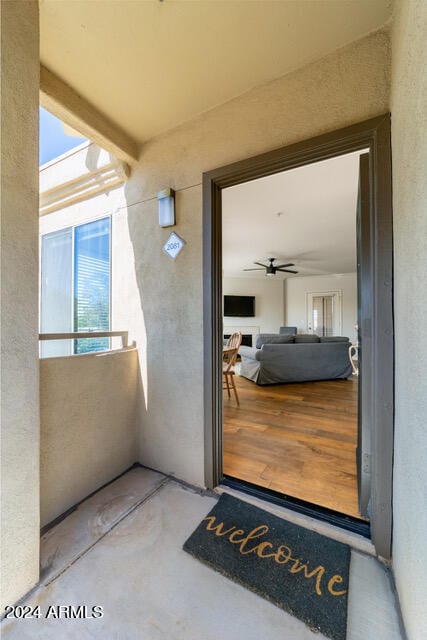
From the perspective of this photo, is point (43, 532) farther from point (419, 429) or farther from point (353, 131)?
point (353, 131)

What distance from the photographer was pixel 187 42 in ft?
4.11

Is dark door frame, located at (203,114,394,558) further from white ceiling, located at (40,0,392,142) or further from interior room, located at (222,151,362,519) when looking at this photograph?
white ceiling, located at (40,0,392,142)

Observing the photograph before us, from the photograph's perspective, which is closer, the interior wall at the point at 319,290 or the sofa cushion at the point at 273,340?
the sofa cushion at the point at 273,340

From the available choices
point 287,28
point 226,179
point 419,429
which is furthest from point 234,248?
point 419,429

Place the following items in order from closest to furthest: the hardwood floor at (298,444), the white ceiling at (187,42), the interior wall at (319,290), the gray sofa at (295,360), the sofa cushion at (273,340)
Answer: the white ceiling at (187,42), the hardwood floor at (298,444), the gray sofa at (295,360), the sofa cushion at (273,340), the interior wall at (319,290)

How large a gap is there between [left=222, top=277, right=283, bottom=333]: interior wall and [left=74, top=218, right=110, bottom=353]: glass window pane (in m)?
5.95

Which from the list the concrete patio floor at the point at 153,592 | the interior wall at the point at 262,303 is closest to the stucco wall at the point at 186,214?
the concrete patio floor at the point at 153,592

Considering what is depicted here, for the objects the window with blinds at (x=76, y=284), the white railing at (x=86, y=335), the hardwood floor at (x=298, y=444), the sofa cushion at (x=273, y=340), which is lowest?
the hardwood floor at (x=298, y=444)

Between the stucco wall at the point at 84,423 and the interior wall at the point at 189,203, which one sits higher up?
the interior wall at the point at 189,203

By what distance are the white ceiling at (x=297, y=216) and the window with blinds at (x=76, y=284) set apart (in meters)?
1.58

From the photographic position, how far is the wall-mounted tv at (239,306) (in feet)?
26.3

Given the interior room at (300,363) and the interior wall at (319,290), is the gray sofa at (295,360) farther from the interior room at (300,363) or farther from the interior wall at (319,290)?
the interior wall at (319,290)

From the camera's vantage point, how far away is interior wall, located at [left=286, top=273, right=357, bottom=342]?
7344 millimetres

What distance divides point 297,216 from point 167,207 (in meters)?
2.50
